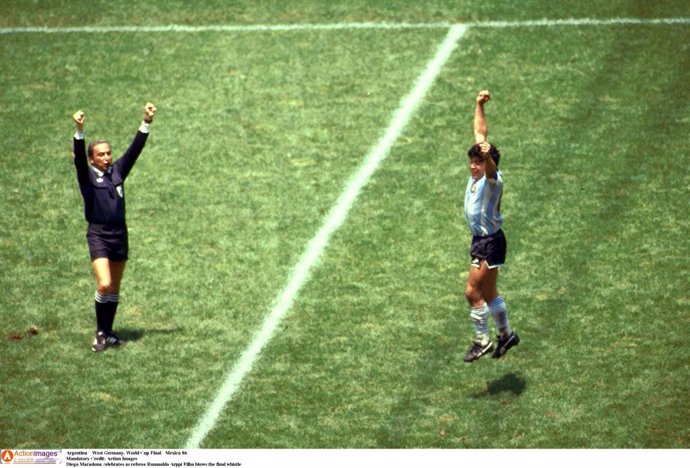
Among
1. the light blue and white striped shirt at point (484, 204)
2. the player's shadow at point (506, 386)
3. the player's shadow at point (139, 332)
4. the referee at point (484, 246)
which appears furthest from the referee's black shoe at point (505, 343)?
the player's shadow at point (139, 332)

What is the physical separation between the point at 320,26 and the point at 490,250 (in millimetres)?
9374

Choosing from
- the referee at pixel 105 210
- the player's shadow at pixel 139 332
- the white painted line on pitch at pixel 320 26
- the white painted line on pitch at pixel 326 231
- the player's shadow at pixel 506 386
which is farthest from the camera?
the white painted line on pitch at pixel 320 26

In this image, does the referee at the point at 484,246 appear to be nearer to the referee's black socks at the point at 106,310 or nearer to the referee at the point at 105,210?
the referee at the point at 105,210

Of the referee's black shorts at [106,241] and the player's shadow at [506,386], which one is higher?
the referee's black shorts at [106,241]

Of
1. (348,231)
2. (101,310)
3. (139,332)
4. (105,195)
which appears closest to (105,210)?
(105,195)

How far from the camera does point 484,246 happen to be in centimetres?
1507

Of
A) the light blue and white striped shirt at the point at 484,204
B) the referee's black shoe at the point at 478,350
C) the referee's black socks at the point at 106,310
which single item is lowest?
the referee's black shoe at the point at 478,350

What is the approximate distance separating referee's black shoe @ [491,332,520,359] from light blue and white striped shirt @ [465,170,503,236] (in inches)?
42.8

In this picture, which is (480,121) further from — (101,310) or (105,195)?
(101,310)

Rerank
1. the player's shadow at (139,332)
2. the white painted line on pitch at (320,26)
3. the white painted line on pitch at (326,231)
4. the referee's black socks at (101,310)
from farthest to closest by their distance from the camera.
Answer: the white painted line on pitch at (320,26)
the player's shadow at (139,332)
the referee's black socks at (101,310)
the white painted line on pitch at (326,231)

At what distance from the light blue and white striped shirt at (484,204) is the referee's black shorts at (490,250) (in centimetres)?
6

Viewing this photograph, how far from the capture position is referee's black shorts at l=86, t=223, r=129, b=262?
15969mm

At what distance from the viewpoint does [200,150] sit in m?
20.6

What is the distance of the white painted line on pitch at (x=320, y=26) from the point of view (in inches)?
909
